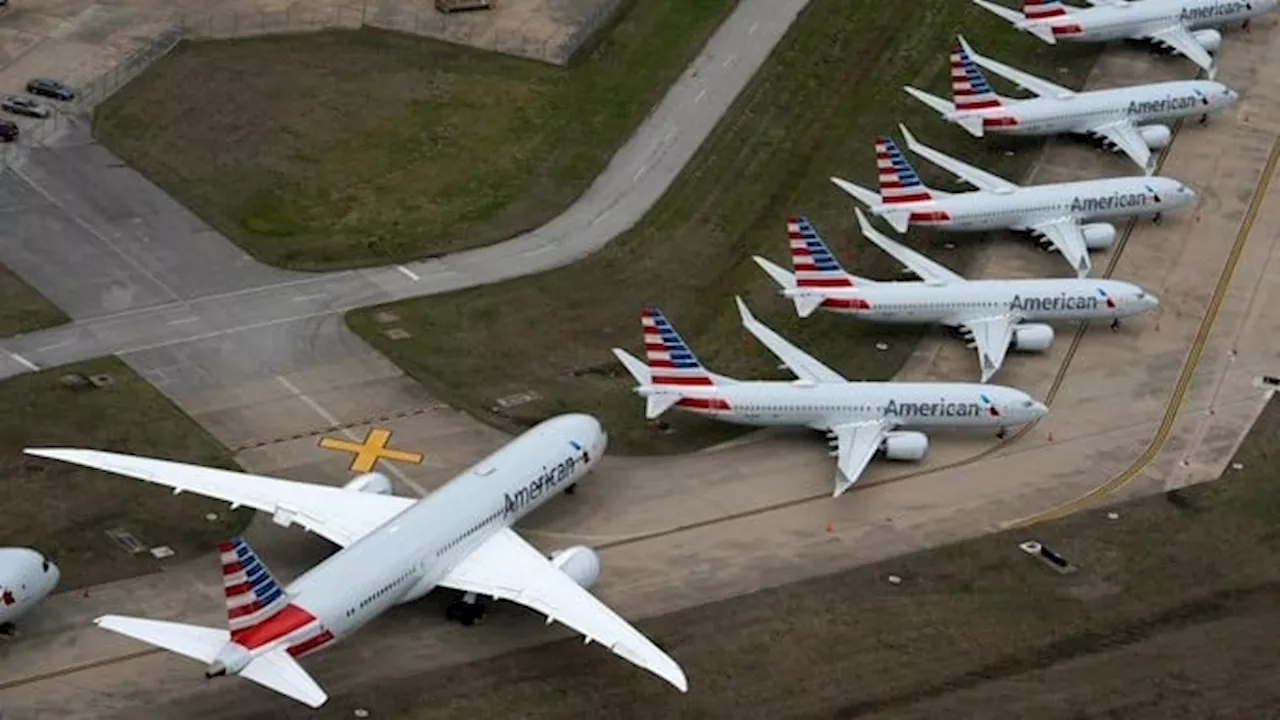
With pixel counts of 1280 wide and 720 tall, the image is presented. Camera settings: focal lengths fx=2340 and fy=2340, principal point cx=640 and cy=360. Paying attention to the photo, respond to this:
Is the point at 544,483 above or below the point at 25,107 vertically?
above

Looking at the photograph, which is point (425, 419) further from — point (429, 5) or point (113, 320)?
point (429, 5)

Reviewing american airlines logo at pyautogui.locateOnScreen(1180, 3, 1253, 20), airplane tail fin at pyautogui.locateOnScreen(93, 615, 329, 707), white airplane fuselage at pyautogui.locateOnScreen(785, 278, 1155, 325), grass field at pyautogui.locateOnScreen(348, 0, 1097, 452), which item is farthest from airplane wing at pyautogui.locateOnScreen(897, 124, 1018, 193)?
airplane tail fin at pyautogui.locateOnScreen(93, 615, 329, 707)

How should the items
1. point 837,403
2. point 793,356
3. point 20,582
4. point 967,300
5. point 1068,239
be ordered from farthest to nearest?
point 1068,239 < point 967,300 < point 793,356 < point 837,403 < point 20,582

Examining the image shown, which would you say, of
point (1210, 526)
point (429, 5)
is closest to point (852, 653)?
point (1210, 526)

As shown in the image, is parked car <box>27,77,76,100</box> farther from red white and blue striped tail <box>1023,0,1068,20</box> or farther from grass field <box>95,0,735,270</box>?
red white and blue striped tail <box>1023,0,1068,20</box>

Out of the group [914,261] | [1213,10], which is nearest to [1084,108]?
[1213,10]

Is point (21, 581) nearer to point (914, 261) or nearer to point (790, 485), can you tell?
point (790, 485)
